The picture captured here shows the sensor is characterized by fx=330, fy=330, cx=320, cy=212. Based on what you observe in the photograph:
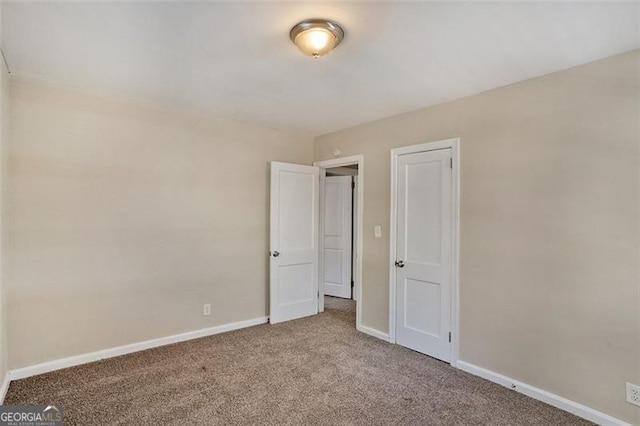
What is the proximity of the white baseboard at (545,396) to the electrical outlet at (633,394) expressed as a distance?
0.15m

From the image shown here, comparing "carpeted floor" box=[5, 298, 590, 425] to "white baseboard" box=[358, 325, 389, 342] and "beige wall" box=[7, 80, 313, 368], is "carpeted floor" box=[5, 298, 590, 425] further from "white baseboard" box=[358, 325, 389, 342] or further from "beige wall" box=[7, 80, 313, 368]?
"beige wall" box=[7, 80, 313, 368]

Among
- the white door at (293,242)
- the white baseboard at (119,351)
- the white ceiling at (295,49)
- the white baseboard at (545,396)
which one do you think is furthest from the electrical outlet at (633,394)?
the white baseboard at (119,351)

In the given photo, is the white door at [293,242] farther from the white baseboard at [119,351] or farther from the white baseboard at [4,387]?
the white baseboard at [4,387]

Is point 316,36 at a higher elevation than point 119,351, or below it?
higher

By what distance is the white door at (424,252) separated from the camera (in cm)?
316

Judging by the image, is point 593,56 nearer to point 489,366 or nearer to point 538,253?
point 538,253

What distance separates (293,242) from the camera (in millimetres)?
4410

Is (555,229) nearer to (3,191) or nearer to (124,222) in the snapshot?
(124,222)

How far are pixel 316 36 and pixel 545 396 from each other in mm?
3012

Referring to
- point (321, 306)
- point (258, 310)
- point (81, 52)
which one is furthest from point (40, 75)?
point (321, 306)

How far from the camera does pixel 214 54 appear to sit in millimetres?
2297

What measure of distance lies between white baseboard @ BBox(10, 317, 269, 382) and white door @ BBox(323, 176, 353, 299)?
5.99 feet

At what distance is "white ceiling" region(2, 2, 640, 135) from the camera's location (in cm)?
180

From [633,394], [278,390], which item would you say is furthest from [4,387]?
[633,394]
